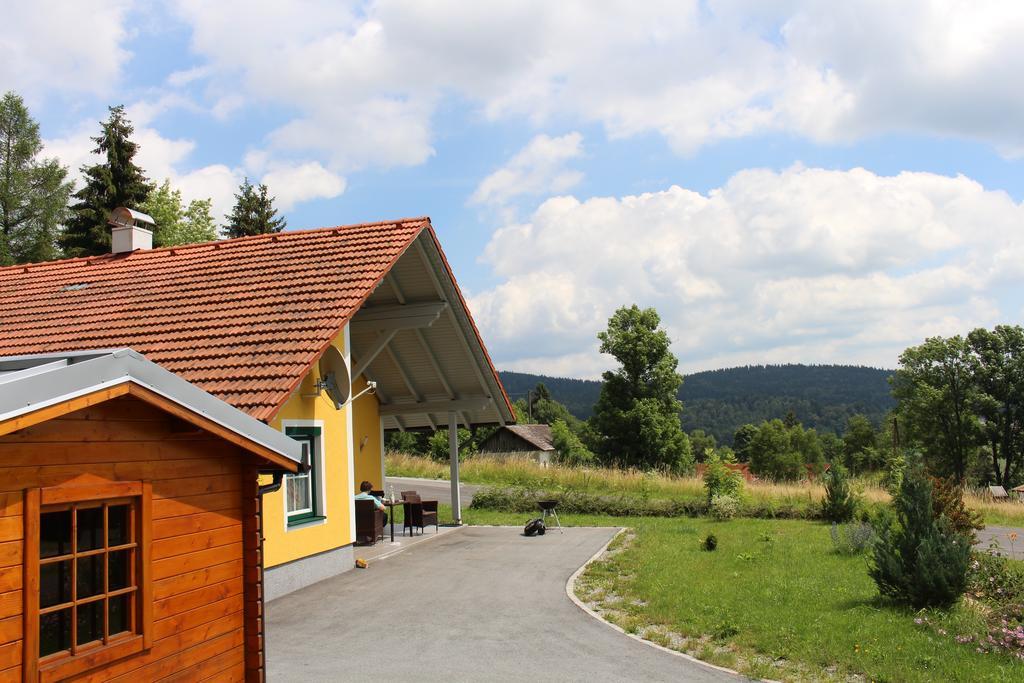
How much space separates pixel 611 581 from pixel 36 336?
1001 cm

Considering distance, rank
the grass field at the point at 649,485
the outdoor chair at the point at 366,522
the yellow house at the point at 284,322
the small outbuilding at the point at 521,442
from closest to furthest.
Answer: the yellow house at the point at 284,322 → the outdoor chair at the point at 366,522 → the grass field at the point at 649,485 → the small outbuilding at the point at 521,442

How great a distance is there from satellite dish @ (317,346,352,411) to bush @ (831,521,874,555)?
9453mm

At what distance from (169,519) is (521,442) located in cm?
6559

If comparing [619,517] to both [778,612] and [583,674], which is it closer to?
[778,612]

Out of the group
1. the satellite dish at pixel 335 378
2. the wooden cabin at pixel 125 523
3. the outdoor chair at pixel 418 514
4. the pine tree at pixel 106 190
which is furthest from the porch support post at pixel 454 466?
the pine tree at pixel 106 190

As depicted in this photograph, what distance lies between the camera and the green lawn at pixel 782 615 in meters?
7.99

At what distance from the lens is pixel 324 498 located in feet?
43.2

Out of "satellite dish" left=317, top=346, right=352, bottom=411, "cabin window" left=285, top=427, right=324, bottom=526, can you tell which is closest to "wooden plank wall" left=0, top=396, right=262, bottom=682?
"cabin window" left=285, top=427, right=324, bottom=526

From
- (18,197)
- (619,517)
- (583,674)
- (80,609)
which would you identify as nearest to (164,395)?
(80,609)

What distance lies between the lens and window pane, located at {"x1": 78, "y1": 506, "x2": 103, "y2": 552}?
5.25m

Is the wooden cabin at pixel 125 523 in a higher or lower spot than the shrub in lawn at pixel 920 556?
higher

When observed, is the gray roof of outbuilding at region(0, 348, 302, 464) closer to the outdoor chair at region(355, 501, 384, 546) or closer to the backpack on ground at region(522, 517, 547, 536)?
the outdoor chair at region(355, 501, 384, 546)

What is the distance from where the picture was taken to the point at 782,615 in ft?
32.8

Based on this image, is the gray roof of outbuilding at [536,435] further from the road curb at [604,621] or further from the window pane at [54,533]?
the window pane at [54,533]
